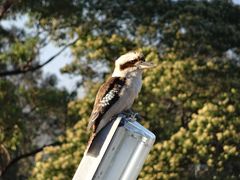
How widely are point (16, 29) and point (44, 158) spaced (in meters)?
4.29

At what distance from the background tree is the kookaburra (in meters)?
11.9

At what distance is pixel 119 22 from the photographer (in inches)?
838

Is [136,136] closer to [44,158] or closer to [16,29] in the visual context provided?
[44,158]

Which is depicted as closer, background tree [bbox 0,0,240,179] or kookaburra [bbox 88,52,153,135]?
kookaburra [bbox 88,52,153,135]

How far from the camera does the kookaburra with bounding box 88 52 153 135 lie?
3.97 metres

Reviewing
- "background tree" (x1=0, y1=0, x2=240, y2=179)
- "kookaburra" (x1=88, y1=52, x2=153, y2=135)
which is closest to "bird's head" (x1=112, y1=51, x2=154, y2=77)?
"kookaburra" (x1=88, y1=52, x2=153, y2=135)

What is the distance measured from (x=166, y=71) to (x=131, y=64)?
13785mm

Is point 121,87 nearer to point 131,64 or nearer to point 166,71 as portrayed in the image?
point 131,64

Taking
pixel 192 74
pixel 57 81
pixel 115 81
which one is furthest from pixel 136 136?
pixel 57 81

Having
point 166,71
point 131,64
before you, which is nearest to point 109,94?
point 131,64

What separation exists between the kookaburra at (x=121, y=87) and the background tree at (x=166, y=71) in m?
11.9

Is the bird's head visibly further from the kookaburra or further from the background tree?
the background tree

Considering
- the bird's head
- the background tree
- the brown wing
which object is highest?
the bird's head

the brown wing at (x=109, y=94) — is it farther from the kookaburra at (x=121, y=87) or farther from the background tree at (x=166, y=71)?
the background tree at (x=166, y=71)
